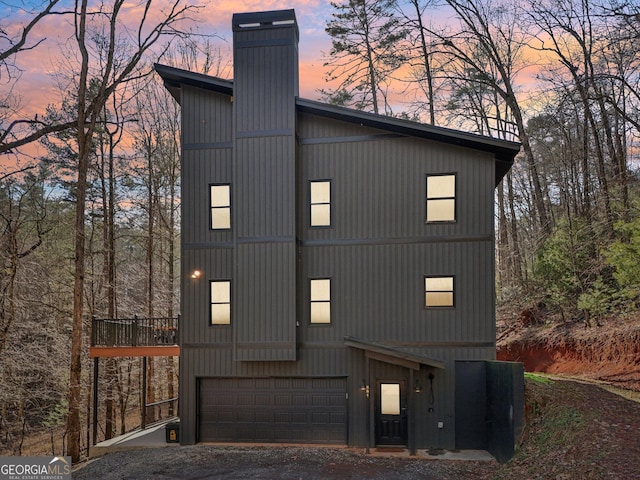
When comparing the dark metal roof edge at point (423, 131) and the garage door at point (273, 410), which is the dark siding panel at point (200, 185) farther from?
the garage door at point (273, 410)

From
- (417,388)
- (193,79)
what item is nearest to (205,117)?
(193,79)

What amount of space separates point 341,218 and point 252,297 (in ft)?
9.96

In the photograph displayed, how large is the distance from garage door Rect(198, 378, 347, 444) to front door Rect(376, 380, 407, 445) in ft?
2.85

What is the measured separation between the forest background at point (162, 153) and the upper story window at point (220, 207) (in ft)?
12.9

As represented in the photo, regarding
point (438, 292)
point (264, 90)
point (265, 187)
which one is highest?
point (264, 90)

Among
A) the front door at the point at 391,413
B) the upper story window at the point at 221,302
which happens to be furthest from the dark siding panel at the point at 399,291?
the upper story window at the point at 221,302

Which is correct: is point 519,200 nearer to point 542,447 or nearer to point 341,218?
point 341,218

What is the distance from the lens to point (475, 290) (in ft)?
40.3

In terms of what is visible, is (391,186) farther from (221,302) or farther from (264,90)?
(221,302)

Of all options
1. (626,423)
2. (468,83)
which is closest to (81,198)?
(626,423)

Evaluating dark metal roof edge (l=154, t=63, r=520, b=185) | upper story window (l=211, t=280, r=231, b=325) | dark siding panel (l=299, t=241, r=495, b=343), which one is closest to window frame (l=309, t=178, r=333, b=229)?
dark siding panel (l=299, t=241, r=495, b=343)

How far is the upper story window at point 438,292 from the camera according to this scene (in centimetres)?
1243

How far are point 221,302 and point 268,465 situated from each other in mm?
4301

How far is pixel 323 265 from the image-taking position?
42.5 ft
